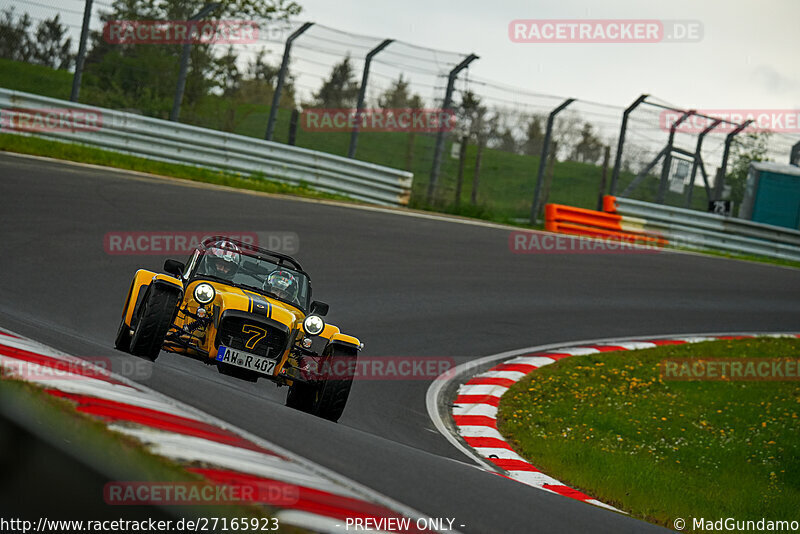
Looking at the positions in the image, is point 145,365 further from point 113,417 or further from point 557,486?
point 557,486

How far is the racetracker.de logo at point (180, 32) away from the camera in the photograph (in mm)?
16484

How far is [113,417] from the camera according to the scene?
2584mm

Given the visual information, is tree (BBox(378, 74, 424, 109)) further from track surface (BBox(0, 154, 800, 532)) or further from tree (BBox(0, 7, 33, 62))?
tree (BBox(0, 7, 33, 62))

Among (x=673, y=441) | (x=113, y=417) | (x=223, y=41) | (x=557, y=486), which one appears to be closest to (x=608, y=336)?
(x=673, y=441)

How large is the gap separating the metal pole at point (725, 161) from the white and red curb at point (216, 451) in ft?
65.8

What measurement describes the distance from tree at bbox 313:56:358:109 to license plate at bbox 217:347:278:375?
11.8 m

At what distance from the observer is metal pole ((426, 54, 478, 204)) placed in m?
18.3

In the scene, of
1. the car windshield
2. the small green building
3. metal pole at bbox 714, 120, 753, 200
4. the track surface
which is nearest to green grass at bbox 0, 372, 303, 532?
the track surface

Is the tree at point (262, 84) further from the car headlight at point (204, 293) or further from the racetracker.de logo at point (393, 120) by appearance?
the car headlight at point (204, 293)

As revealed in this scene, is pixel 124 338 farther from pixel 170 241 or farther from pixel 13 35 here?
pixel 13 35

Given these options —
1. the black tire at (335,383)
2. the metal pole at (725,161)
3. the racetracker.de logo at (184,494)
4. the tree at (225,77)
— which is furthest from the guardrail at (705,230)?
the racetracker.de logo at (184,494)

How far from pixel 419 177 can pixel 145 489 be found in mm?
16980

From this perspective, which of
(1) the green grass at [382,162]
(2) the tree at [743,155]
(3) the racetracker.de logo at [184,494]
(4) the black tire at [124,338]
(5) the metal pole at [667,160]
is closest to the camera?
(3) the racetracker.de logo at [184,494]

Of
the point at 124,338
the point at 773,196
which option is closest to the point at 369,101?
the point at 124,338
